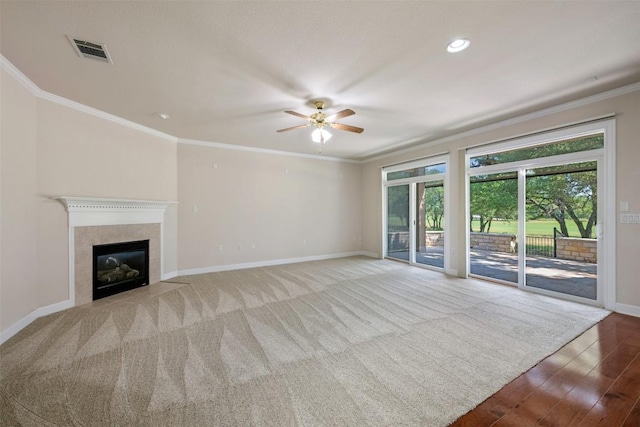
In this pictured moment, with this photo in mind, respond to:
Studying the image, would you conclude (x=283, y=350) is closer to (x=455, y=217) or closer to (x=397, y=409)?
(x=397, y=409)

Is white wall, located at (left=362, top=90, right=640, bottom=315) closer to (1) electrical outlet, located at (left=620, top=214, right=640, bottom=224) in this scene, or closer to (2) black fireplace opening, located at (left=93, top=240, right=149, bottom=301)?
(1) electrical outlet, located at (left=620, top=214, right=640, bottom=224)

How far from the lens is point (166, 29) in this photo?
Result: 2189 mm

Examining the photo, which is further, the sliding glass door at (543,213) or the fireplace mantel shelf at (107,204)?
the sliding glass door at (543,213)

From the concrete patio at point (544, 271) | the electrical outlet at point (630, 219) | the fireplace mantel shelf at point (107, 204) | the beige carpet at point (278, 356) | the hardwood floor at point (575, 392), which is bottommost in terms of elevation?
the hardwood floor at point (575, 392)

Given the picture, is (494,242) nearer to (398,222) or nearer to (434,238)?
(434,238)

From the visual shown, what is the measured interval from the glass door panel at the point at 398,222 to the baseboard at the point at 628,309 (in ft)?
11.9

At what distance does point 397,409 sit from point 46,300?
172 inches

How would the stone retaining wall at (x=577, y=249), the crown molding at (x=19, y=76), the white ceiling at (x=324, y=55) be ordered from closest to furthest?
the white ceiling at (x=324, y=55) → the crown molding at (x=19, y=76) → the stone retaining wall at (x=577, y=249)

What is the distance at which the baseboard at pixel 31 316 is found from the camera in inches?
108

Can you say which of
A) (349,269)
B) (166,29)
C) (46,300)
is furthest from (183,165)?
(349,269)

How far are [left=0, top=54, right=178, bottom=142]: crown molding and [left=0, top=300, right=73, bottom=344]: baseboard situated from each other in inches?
106

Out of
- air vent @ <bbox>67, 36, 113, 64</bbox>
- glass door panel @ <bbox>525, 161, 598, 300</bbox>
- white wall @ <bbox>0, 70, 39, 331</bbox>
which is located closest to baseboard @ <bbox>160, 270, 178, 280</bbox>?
white wall @ <bbox>0, 70, 39, 331</bbox>

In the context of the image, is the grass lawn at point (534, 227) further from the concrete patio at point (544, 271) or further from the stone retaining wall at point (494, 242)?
the concrete patio at point (544, 271)

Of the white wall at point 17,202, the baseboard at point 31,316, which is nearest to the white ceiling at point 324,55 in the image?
the white wall at point 17,202
